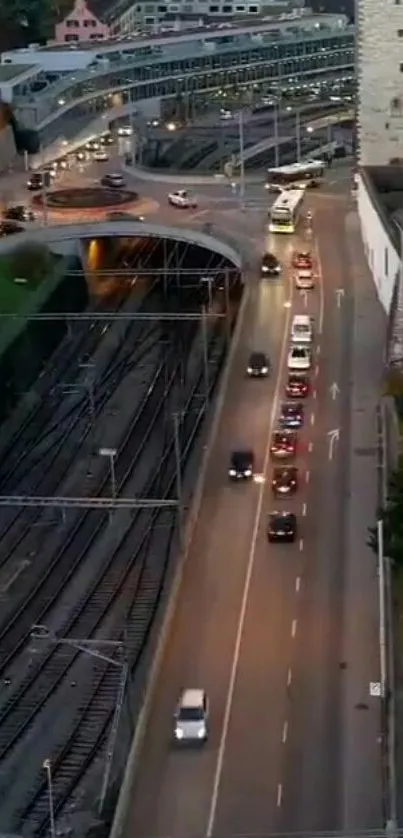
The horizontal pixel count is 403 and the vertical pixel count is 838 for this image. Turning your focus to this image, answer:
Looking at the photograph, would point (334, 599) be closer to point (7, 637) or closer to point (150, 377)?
point (7, 637)

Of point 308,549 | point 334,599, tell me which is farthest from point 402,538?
point 308,549

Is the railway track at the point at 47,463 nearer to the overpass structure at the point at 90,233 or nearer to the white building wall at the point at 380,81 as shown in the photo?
the overpass structure at the point at 90,233

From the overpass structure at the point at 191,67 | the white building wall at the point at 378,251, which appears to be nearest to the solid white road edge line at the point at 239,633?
the white building wall at the point at 378,251

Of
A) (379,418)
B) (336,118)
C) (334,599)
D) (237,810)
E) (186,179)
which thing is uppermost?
(336,118)

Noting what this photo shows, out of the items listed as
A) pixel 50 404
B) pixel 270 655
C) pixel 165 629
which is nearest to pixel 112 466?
pixel 50 404

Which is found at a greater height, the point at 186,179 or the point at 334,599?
the point at 186,179

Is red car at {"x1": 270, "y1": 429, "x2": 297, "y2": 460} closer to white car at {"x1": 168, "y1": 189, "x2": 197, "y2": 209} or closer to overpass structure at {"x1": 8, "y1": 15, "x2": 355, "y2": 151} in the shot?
white car at {"x1": 168, "y1": 189, "x2": 197, "y2": 209}
